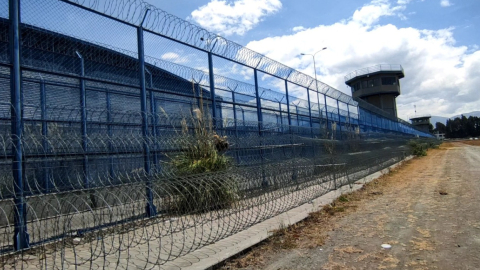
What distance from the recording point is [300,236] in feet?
19.2

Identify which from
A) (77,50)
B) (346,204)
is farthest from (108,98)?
(346,204)

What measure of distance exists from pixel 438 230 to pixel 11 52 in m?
6.95

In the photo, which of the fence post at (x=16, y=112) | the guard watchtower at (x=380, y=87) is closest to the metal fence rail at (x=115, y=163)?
the fence post at (x=16, y=112)

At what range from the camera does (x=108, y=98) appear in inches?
341

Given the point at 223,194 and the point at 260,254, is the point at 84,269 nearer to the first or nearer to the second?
the point at 260,254

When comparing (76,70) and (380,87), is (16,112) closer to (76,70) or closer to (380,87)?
(76,70)

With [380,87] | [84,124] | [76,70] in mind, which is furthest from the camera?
[380,87]

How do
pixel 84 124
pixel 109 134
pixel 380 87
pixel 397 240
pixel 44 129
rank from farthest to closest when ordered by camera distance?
pixel 380 87, pixel 109 134, pixel 84 124, pixel 44 129, pixel 397 240

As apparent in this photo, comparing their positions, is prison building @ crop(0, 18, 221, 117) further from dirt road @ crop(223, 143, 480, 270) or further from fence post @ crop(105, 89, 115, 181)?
dirt road @ crop(223, 143, 480, 270)

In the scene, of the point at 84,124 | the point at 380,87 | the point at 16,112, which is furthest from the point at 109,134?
the point at 380,87

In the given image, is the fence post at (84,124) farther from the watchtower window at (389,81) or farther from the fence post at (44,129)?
the watchtower window at (389,81)

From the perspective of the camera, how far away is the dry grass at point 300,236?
4.70 meters

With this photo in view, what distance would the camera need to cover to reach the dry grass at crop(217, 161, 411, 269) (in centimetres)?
470

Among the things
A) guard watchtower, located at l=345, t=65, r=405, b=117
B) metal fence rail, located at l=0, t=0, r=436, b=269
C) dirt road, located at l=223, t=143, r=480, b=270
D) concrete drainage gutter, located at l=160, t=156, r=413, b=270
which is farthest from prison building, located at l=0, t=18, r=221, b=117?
guard watchtower, located at l=345, t=65, r=405, b=117
